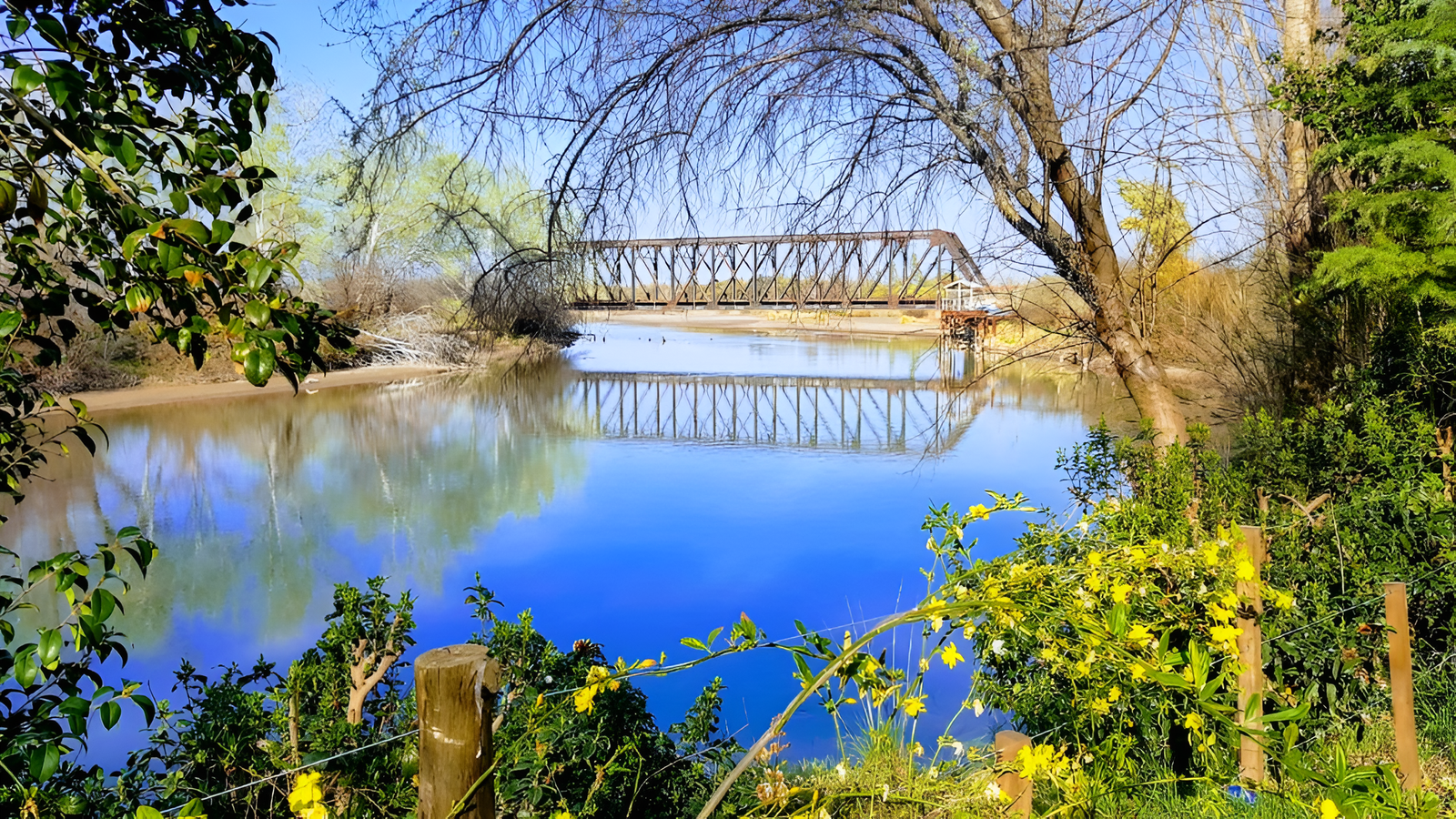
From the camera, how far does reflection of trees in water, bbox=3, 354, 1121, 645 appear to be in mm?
7555

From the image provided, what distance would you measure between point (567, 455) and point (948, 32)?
10468mm

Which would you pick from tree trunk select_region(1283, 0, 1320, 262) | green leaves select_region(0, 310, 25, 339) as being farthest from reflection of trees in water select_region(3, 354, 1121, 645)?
green leaves select_region(0, 310, 25, 339)

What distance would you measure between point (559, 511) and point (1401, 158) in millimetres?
8390

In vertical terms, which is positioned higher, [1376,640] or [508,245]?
[508,245]

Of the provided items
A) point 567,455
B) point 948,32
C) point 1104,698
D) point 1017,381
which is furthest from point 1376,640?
point 1017,381

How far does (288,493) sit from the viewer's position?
10906mm

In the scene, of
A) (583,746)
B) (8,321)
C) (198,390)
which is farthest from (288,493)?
(8,321)

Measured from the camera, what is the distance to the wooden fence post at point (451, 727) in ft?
4.07

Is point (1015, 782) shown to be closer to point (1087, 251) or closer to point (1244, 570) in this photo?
point (1244, 570)

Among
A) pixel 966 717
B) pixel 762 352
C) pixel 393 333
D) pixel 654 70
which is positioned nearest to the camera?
pixel 654 70

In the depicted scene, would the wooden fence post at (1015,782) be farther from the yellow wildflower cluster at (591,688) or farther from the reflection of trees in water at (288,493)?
the reflection of trees in water at (288,493)

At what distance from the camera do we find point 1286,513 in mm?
3479

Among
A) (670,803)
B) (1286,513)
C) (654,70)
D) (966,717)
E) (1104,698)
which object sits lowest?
(966,717)

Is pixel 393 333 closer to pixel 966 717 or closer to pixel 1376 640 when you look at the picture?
pixel 966 717
